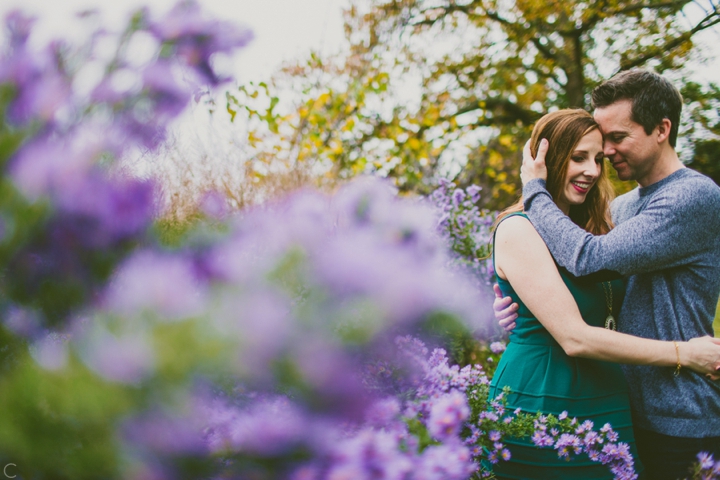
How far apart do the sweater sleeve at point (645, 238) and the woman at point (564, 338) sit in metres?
0.06

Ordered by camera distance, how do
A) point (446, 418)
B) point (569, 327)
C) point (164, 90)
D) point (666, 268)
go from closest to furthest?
point (164, 90) < point (446, 418) < point (569, 327) < point (666, 268)

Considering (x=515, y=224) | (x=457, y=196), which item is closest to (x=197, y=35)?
(x=515, y=224)

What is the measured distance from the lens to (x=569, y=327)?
152 cm

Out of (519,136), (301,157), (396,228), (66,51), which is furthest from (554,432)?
(519,136)

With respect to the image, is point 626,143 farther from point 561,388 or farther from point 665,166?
point 561,388

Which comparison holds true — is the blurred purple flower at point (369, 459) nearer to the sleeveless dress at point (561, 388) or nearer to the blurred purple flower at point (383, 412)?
the blurred purple flower at point (383, 412)

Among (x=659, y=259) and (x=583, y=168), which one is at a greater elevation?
(x=583, y=168)

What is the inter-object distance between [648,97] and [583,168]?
318 mm

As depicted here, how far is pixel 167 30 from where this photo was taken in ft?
2.20

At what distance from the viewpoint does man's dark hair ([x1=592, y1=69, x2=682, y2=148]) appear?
5.88 feet

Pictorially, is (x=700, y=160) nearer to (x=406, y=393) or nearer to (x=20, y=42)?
(x=406, y=393)

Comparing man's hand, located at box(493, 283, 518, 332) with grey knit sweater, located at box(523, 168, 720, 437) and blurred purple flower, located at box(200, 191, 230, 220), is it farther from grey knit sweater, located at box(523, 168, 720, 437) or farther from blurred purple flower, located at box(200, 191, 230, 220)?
blurred purple flower, located at box(200, 191, 230, 220)

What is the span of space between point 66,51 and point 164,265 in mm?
341

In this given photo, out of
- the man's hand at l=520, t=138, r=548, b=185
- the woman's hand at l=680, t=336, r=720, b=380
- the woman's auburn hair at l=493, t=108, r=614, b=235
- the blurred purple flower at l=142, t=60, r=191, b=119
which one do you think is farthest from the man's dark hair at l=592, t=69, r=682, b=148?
the blurred purple flower at l=142, t=60, r=191, b=119
